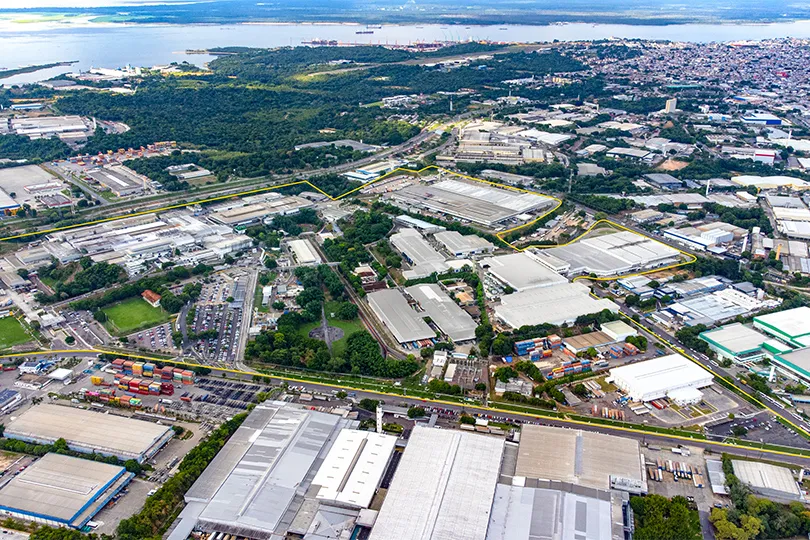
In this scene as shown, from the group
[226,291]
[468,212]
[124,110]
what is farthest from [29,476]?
[124,110]

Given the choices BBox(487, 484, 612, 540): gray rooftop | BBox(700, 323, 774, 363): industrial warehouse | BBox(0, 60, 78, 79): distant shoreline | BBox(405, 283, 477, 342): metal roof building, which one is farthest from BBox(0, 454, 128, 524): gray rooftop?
BBox(0, 60, 78, 79): distant shoreline

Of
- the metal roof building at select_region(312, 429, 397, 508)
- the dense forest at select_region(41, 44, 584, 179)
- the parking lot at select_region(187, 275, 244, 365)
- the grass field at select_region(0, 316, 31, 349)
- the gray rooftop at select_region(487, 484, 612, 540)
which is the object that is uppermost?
the dense forest at select_region(41, 44, 584, 179)

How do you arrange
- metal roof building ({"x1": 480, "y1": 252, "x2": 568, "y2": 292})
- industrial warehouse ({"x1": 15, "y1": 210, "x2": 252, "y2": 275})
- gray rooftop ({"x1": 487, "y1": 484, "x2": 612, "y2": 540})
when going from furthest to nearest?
1. industrial warehouse ({"x1": 15, "y1": 210, "x2": 252, "y2": 275})
2. metal roof building ({"x1": 480, "y1": 252, "x2": 568, "y2": 292})
3. gray rooftop ({"x1": 487, "y1": 484, "x2": 612, "y2": 540})

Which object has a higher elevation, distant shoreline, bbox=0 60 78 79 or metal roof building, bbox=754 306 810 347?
distant shoreline, bbox=0 60 78 79

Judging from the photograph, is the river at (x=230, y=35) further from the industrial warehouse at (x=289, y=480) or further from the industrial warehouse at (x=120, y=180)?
the industrial warehouse at (x=289, y=480)

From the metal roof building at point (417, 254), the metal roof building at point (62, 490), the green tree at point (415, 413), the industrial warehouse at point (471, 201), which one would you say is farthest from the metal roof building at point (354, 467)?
the industrial warehouse at point (471, 201)

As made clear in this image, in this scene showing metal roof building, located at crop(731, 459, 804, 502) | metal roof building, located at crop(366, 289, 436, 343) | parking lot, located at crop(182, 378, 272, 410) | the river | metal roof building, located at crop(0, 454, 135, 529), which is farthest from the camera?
the river

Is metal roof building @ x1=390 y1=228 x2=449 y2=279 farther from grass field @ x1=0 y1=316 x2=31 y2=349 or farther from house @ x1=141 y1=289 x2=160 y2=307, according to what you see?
grass field @ x1=0 y1=316 x2=31 y2=349
